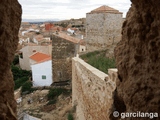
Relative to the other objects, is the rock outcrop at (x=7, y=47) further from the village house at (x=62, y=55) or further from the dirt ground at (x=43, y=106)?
the village house at (x=62, y=55)

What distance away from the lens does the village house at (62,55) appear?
1420 cm

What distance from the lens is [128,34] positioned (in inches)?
107

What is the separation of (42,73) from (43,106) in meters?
4.25

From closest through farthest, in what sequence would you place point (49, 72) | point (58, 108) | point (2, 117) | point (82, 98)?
point (2, 117), point (82, 98), point (58, 108), point (49, 72)

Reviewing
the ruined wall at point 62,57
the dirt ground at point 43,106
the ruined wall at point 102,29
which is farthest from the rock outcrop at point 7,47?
the ruined wall at point 102,29

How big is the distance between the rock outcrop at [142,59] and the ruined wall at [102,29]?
11.4 m

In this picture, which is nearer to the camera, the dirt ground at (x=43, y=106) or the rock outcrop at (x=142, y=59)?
the rock outcrop at (x=142, y=59)

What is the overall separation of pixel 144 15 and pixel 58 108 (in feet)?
33.4

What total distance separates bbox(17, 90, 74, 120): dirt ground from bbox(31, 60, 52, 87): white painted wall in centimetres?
114

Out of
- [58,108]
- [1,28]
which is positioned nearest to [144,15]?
[1,28]

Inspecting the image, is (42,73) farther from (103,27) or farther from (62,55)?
(103,27)

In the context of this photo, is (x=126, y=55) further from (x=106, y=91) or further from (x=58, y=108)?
(x=58, y=108)

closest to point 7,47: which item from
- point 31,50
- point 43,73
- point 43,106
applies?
point 43,106

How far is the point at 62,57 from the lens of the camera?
14516 millimetres
